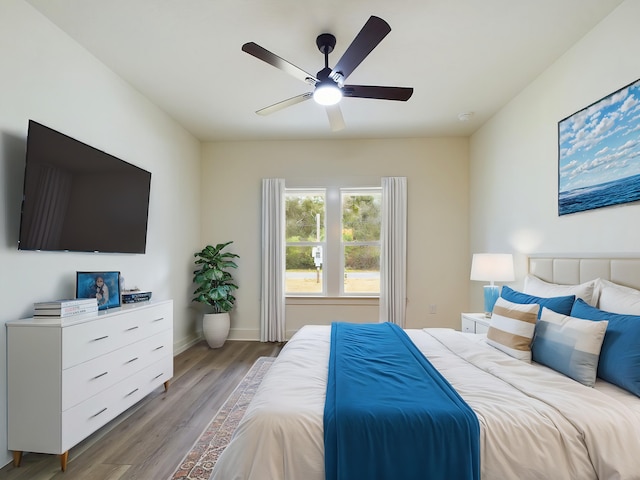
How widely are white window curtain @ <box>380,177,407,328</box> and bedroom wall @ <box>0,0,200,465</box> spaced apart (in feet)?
8.57

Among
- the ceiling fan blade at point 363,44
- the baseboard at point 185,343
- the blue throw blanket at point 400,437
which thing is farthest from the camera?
the baseboard at point 185,343

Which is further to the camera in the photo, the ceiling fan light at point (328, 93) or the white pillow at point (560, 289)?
the ceiling fan light at point (328, 93)

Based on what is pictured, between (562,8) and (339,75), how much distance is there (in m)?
1.47

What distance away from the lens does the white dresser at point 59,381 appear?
1.94 meters

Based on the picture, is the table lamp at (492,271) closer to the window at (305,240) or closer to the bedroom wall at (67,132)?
the window at (305,240)

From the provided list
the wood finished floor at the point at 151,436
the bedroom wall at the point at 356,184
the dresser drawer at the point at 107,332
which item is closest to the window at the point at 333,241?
the bedroom wall at the point at 356,184

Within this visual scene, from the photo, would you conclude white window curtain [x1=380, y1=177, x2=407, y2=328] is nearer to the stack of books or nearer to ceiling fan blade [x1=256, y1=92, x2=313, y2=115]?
ceiling fan blade [x1=256, y1=92, x2=313, y2=115]

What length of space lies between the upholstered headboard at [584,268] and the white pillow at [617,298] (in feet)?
0.24

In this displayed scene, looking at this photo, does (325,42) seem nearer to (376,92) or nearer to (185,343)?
(376,92)

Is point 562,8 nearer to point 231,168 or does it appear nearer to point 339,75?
point 339,75

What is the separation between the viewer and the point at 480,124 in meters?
4.23

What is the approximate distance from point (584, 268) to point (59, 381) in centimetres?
337

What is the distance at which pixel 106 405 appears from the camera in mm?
2268

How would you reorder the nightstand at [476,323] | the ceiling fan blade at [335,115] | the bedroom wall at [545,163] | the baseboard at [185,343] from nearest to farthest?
the bedroom wall at [545,163]
the ceiling fan blade at [335,115]
the nightstand at [476,323]
the baseboard at [185,343]
